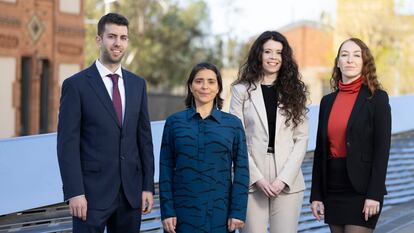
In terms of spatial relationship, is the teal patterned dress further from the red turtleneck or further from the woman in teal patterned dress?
the red turtleneck

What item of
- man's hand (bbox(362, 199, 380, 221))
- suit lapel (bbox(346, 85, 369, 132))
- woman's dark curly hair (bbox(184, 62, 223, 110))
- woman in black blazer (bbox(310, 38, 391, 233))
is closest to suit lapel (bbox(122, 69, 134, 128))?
woman's dark curly hair (bbox(184, 62, 223, 110))

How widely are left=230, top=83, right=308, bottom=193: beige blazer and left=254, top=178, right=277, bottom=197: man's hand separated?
32 mm

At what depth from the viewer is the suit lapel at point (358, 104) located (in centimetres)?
554

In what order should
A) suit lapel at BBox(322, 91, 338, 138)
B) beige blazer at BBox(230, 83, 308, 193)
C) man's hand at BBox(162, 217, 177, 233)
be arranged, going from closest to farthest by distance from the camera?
man's hand at BBox(162, 217, 177, 233) → suit lapel at BBox(322, 91, 338, 138) → beige blazer at BBox(230, 83, 308, 193)

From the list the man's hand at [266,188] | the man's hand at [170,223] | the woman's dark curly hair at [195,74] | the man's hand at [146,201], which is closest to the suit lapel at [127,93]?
the woman's dark curly hair at [195,74]

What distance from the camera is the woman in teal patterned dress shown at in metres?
5.32

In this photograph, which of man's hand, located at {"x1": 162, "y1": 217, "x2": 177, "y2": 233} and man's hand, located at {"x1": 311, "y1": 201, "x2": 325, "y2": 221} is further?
man's hand, located at {"x1": 311, "y1": 201, "x2": 325, "y2": 221}

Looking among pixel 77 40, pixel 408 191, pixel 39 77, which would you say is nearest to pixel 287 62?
pixel 408 191

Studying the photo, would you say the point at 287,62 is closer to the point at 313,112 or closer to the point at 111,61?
the point at 111,61

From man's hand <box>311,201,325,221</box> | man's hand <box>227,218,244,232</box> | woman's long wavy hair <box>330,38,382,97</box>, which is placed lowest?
man's hand <box>227,218,244,232</box>

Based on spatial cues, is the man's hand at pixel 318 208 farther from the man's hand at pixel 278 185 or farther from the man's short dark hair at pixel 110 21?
the man's short dark hair at pixel 110 21

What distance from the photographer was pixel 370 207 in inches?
213

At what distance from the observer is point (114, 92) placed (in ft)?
17.7

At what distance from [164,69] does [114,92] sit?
52.2m
